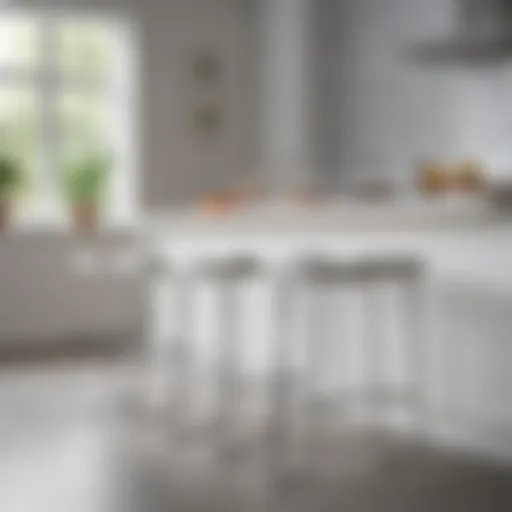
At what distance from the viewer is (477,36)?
5781 mm

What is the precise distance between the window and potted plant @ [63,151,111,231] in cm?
24

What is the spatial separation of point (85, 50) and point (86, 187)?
4.22ft

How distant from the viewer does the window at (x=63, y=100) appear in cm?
757

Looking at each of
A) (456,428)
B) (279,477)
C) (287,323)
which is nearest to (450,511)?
(279,477)

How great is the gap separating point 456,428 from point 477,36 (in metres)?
2.34

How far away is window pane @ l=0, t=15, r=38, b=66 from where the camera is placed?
7.51 meters

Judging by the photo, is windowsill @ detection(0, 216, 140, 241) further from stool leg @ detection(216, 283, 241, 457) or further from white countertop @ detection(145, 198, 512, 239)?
white countertop @ detection(145, 198, 512, 239)

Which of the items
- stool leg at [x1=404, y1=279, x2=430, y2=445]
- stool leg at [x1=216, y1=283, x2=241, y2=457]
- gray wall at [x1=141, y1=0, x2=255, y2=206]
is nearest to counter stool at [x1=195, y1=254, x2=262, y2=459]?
stool leg at [x1=216, y1=283, x2=241, y2=457]

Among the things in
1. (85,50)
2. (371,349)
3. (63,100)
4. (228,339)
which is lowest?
(228,339)

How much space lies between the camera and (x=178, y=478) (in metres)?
3.73

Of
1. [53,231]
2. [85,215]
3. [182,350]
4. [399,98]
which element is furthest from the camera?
[53,231]

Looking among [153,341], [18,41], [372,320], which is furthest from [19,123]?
[372,320]

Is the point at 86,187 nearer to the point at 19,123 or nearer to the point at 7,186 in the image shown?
the point at 7,186

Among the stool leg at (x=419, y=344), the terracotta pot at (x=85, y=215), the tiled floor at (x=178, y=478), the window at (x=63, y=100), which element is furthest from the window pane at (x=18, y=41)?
the stool leg at (x=419, y=344)
